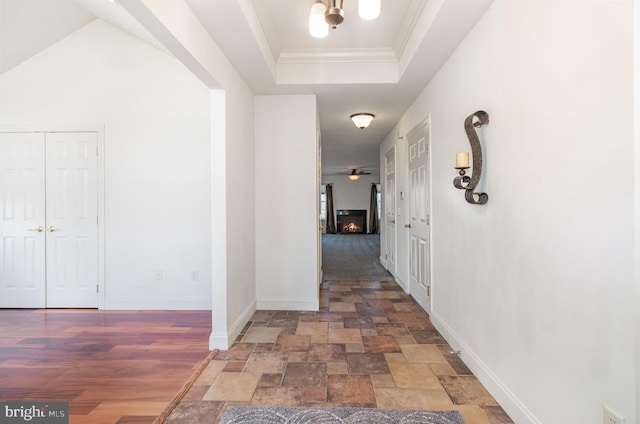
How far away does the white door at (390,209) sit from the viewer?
5101 millimetres

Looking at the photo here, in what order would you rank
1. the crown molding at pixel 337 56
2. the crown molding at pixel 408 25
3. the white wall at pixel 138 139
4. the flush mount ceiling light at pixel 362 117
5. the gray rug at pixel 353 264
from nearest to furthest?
the crown molding at pixel 408 25 → the crown molding at pixel 337 56 → the white wall at pixel 138 139 → the flush mount ceiling light at pixel 362 117 → the gray rug at pixel 353 264

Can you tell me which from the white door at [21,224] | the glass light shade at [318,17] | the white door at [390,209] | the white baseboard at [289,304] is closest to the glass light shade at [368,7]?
the glass light shade at [318,17]

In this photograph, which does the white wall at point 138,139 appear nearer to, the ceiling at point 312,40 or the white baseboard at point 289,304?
the ceiling at point 312,40

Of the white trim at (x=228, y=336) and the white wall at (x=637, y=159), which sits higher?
the white wall at (x=637, y=159)

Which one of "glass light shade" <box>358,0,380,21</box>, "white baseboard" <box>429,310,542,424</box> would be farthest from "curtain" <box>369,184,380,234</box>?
"glass light shade" <box>358,0,380,21</box>

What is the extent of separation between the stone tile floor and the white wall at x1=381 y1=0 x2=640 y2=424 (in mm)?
228

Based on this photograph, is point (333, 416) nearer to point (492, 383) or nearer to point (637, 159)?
point (492, 383)

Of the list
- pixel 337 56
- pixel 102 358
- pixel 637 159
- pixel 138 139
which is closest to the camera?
pixel 637 159

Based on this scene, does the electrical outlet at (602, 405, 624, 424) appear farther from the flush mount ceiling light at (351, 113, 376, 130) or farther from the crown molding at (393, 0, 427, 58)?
the flush mount ceiling light at (351, 113, 376, 130)

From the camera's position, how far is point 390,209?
5.46m

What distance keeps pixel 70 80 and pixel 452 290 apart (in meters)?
4.57

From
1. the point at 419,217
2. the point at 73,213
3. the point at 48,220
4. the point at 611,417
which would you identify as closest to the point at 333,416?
the point at 611,417

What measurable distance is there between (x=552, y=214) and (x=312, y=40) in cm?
243

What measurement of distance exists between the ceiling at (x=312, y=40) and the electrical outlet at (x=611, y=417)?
84.9 inches
